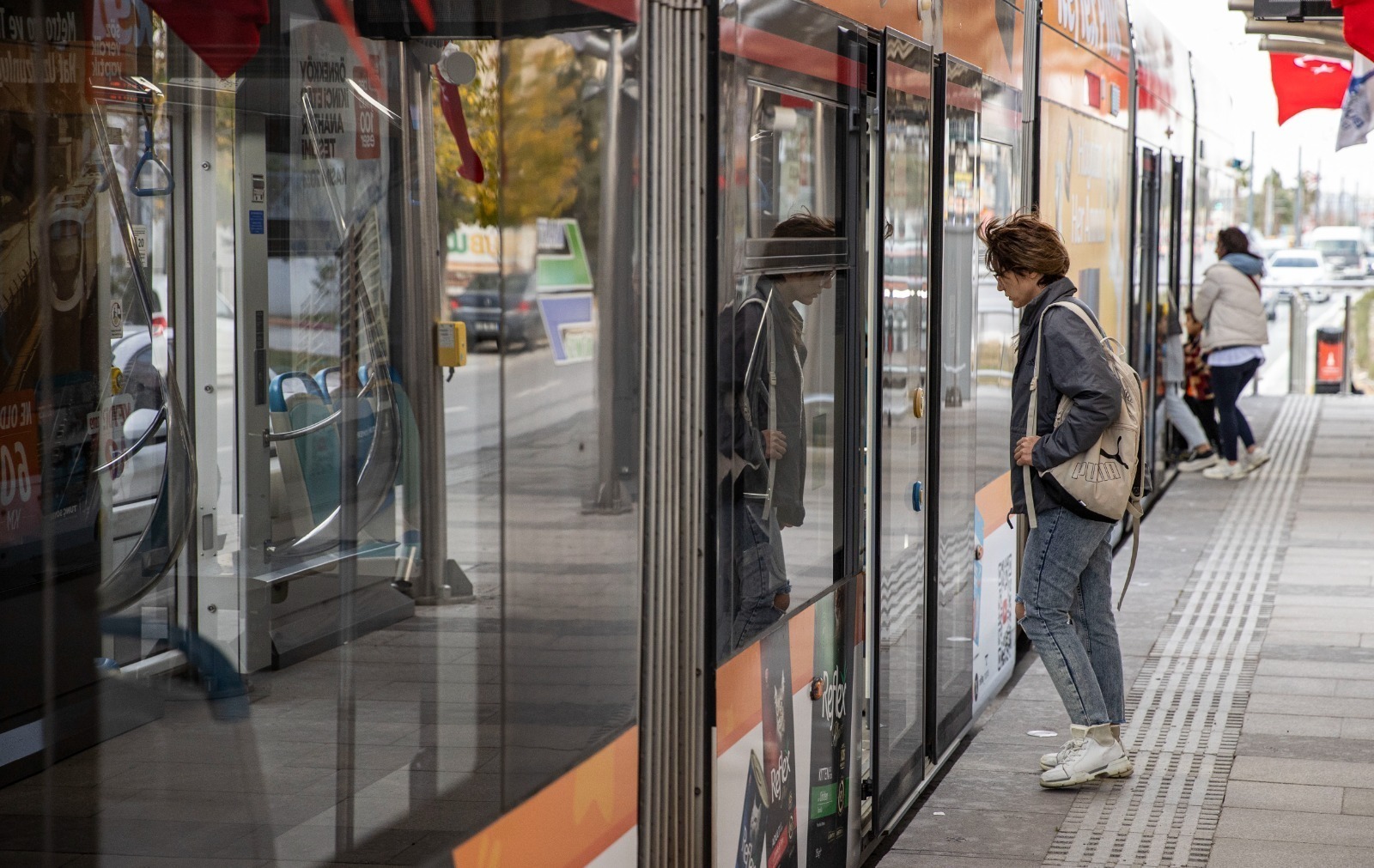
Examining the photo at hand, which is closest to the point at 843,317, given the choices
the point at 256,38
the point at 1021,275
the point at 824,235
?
the point at 824,235

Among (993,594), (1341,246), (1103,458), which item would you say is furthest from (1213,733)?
(1341,246)

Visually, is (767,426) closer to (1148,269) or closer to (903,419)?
(903,419)

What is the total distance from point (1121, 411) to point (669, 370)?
208 centimetres

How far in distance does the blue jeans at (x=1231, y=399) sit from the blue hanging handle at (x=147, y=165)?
355 inches

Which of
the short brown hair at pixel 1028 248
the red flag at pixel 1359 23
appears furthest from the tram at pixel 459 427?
the red flag at pixel 1359 23

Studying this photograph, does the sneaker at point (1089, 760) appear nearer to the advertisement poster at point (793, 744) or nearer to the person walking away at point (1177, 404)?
the advertisement poster at point (793, 744)

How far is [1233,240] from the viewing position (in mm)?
10859

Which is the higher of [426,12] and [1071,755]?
[426,12]

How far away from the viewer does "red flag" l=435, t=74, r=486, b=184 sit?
83.7 inches

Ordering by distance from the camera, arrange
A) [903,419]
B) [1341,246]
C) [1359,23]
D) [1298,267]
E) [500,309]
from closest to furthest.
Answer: [500,309] < [903,419] < [1359,23] < [1298,267] < [1341,246]

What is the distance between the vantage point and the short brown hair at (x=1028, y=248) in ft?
14.5

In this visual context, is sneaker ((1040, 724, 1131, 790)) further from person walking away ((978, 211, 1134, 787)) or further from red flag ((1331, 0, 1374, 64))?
red flag ((1331, 0, 1374, 64))

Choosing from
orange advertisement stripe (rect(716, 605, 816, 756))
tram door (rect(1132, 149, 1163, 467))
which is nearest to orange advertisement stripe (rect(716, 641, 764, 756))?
orange advertisement stripe (rect(716, 605, 816, 756))

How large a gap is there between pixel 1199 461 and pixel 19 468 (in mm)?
10735
